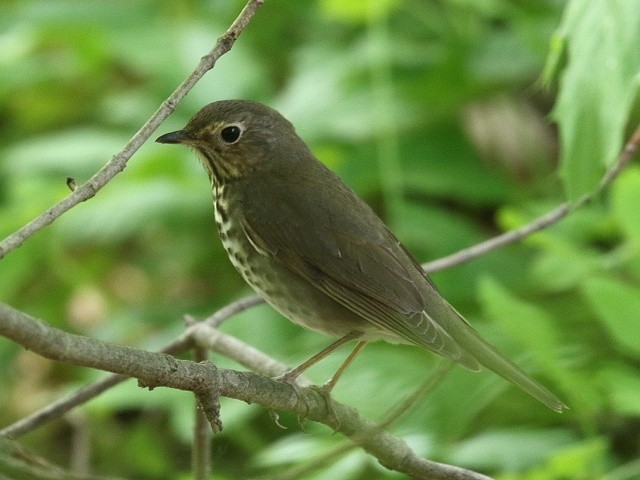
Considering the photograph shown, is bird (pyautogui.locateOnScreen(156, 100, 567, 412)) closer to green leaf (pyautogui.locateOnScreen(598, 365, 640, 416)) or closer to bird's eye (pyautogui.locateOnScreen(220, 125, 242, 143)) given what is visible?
bird's eye (pyautogui.locateOnScreen(220, 125, 242, 143))

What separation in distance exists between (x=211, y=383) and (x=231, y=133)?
1358 millimetres

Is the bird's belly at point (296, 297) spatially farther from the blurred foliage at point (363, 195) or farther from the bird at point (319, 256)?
the blurred foliage at point (363, 195)

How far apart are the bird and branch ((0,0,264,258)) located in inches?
33.3

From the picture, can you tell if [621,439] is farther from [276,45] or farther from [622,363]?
[276,45]

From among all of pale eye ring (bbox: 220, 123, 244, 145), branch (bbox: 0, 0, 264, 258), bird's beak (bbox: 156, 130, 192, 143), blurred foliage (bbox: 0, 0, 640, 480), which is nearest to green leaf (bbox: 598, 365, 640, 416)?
blurred foliage (bbox: 0, 0, 640, 480)

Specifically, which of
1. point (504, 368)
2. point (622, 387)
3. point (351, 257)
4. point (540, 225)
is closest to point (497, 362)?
point (504, 368)

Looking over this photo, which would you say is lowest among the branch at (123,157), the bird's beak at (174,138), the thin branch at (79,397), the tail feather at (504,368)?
the tail feather at (504,368)

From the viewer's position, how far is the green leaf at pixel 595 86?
2.29m

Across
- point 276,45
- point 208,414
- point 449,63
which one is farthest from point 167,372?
point 276,45

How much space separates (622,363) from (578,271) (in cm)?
34

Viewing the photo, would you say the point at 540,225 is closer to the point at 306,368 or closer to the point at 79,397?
the point at 306,368

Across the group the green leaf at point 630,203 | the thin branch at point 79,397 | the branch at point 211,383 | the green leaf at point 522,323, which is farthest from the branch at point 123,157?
the green leaf at point 630,203

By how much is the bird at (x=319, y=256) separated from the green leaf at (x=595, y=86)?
53cm

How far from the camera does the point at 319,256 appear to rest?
113 inches
